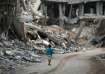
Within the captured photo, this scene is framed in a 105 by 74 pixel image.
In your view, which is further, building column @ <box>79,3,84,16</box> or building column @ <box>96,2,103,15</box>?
building column @ <box>79,3,84,16</box>

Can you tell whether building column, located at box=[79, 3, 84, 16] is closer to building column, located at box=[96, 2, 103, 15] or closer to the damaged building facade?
the damaged building facade

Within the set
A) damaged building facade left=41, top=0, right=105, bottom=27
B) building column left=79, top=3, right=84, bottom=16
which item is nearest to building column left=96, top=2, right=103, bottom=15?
damaged building facade left=41, top=0, right=105, bottom=27

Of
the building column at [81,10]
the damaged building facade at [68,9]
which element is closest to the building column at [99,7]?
the damaged building facade at [68,9]

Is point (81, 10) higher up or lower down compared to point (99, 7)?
lower down

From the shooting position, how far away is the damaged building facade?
56312 mm

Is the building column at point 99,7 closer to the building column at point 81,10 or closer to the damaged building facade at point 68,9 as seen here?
the damaged building facade at point 68,9

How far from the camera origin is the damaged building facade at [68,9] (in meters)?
56.3

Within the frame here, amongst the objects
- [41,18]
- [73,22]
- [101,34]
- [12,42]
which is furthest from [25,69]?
[73,22]

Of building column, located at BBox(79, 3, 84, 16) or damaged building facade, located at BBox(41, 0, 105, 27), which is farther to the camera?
building column, located at BBox(79, 3, 84, 16)

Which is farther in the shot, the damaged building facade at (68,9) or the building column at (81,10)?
the building column at (81,10)

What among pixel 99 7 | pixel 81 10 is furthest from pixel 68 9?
pixel 99 7

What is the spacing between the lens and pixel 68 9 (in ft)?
193

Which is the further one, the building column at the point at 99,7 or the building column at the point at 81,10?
the building column at the point at 81,10

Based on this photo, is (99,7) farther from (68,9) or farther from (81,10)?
(68,9)
